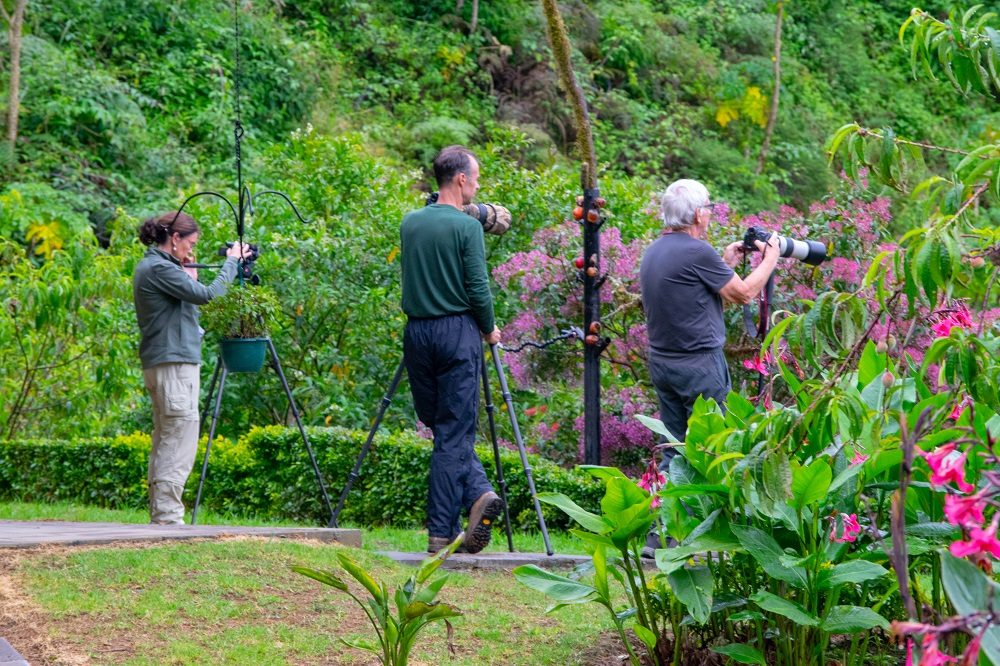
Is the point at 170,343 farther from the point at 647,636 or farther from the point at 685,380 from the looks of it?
the point at 647,636

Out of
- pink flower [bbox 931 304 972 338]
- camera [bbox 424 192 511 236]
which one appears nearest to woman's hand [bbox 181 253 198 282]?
camera [bbox 424 192 511 236]

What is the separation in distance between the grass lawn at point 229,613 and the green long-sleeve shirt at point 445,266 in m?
1.23

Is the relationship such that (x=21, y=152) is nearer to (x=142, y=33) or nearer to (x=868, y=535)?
(x=142, y=33)

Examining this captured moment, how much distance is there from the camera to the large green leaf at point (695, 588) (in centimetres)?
332

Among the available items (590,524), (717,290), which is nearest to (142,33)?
(717,290)

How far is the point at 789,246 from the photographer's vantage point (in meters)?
5.90

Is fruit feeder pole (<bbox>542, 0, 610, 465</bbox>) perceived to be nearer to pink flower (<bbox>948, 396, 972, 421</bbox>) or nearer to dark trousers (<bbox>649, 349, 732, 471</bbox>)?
dark trousers (<bbox>649, 349, 732, 471</bbox>)

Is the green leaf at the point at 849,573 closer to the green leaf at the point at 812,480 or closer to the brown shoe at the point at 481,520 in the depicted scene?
the green leaf at the point at 812,480

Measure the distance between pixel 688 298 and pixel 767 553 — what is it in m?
2.35

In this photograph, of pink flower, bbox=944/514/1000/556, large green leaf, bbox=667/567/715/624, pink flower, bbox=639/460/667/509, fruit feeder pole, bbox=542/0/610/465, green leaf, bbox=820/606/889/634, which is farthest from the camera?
fruit feeder pole, bbox=542/0/610/465

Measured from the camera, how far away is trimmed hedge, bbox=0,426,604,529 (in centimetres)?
741

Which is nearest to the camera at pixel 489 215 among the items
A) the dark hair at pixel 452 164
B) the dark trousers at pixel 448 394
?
the dark hair at pixel 452 164

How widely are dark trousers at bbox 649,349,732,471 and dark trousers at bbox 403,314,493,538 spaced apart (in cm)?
89

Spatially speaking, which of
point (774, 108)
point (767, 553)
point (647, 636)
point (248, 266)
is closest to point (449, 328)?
point (248, 266)
